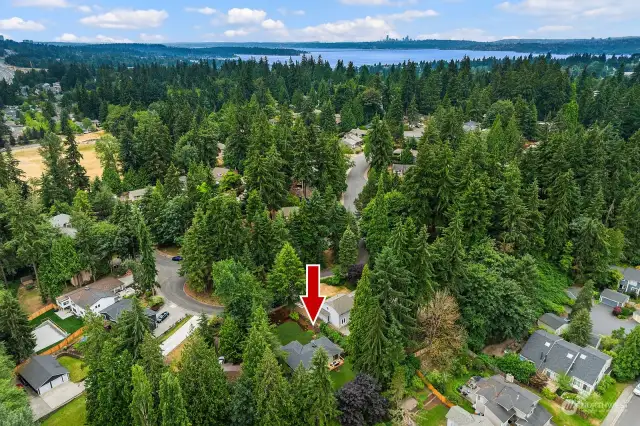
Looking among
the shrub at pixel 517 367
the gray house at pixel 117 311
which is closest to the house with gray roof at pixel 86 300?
the gray house at pixel 117 311

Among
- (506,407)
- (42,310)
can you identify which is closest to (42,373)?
(42,310)

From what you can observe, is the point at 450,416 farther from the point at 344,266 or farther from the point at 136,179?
the point at 136,179

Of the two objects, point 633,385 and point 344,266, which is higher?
point 344,266

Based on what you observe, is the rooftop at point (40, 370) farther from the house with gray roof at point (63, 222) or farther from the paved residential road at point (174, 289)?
the house with gray roof at point (63, 222)

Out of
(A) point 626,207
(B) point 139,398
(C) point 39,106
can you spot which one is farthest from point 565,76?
(C) point 39,106

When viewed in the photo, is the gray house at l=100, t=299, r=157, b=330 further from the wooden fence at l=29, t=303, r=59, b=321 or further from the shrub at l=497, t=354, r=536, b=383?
the shrub at l=497, t=354, r=536, b=383
